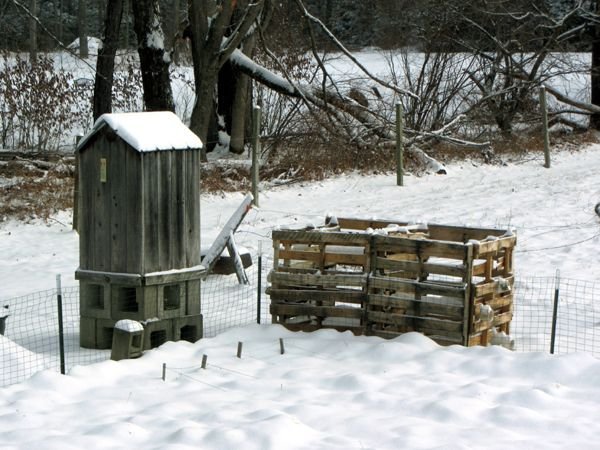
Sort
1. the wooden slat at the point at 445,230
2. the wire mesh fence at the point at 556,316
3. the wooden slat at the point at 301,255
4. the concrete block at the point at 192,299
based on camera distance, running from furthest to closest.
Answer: the wooden slat at the point at 445,230 → the wooden slat at the point at 301,255 → the concrete block at the point at 192,299 → the wire mesh fence at the point at 556,316

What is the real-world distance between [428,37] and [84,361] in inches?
616

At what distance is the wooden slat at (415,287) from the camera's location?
8227 millimetres

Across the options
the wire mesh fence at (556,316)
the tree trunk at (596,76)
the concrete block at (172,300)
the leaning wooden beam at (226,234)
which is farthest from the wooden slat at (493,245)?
the tree trunk at (596,76)

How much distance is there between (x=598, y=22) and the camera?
23891 mm

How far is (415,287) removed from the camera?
8359mm

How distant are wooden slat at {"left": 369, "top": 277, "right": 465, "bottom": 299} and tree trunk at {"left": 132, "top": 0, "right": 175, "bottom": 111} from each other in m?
9.40

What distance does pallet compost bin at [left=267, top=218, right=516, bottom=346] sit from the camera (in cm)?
827

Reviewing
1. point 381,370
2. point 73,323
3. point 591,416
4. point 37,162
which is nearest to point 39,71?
point 37,162

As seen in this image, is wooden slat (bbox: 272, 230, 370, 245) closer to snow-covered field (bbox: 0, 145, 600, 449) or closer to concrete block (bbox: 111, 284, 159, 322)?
snow-covered field (bbox: 0, 145, 600, 449)

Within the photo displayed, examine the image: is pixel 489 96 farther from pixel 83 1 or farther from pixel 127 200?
pixel 83 1

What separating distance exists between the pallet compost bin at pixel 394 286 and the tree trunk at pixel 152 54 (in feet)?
28.1

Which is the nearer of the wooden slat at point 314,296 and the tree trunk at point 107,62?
the wooden slat at point 314,296

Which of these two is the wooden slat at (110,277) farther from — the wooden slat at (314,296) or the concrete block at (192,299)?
the wooden slat at (314,296)

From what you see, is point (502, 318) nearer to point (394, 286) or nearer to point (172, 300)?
point (394, 286)
